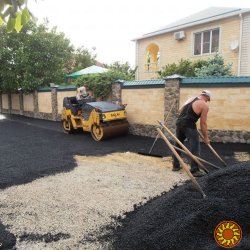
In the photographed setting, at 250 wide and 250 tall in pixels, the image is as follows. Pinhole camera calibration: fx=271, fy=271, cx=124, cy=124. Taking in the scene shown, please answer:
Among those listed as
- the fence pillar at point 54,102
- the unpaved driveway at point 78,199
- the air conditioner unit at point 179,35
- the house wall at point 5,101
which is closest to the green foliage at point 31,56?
the fence pillar at point 54,102

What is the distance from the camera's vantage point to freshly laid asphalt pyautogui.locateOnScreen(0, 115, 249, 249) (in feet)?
21.7

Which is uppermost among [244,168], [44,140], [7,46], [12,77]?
[7,46]

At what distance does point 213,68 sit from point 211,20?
4771 mm

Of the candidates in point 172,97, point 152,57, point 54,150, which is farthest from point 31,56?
point 172,97

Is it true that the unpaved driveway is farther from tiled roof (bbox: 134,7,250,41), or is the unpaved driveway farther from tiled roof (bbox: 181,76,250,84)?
tiled roof (bbox: 134,7,250,41)

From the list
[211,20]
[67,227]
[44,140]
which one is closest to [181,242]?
[67,227]

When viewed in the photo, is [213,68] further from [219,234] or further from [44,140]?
[219,234]

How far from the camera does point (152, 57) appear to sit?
20.3 meters

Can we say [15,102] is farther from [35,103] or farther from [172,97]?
[172,97]

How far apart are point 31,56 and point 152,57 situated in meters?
8.67

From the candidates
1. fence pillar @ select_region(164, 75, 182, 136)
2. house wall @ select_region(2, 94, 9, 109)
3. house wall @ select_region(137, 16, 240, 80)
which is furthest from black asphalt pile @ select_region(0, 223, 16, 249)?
house wall @ select_region(2, 94, 9, 109)

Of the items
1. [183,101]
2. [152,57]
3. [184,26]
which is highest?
[184,26]

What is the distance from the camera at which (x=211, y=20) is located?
48.5 feet

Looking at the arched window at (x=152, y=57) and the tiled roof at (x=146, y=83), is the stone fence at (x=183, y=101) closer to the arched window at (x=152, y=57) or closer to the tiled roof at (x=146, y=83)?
the tiled roof at (x=146, y=83)
